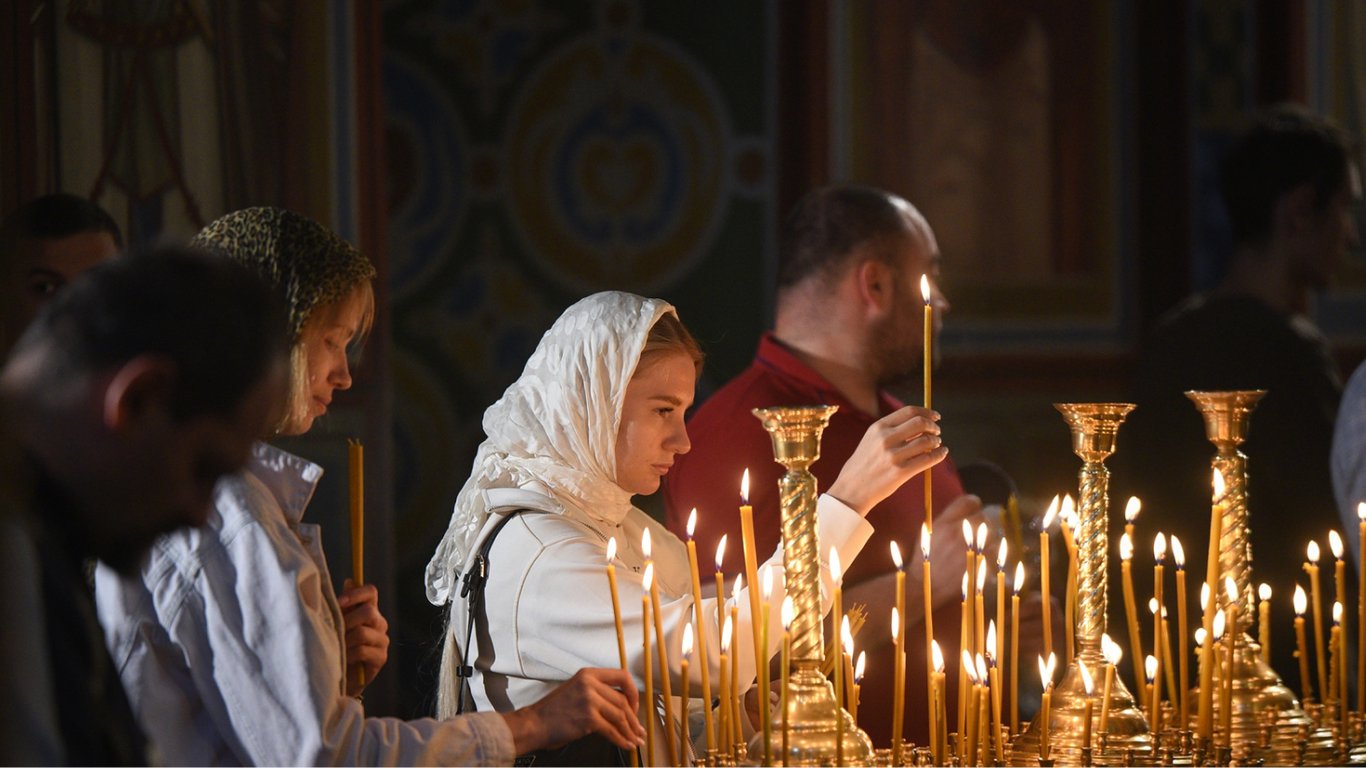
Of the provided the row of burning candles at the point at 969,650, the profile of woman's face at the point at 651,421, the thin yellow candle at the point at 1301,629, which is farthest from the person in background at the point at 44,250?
the thin yellow candle at the point at 1301,629

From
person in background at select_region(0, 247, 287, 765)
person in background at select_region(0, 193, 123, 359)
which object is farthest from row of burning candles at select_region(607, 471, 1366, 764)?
person in background at select_region(0, 193, 123, 359)

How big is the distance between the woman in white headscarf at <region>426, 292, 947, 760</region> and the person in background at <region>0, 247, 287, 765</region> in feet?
2.80

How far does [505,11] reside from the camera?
5609 millimetres

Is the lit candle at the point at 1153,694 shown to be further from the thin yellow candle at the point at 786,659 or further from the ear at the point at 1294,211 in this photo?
the ear at the point at 1294,211

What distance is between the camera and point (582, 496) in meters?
2.44

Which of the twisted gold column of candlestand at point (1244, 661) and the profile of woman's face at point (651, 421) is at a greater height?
the profile of woman's face at point (651, 421)

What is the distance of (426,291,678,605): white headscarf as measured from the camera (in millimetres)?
2430

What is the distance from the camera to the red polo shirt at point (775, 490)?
A: 3.08m

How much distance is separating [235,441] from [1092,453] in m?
1.20

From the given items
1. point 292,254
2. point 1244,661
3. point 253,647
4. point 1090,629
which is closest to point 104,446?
point 253,647

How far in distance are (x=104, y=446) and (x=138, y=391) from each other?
5cm

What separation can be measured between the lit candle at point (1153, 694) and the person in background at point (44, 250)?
1921 millimetres

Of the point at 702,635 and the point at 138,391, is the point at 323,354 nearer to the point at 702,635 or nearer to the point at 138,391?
the point at 702,635

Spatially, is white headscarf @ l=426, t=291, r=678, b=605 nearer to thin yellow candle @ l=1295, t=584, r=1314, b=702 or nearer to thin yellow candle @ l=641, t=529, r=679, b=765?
thin yellow candle @ l=641, t=529, r=679, b=765
